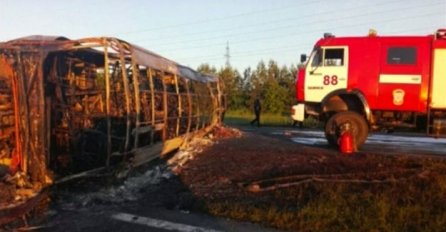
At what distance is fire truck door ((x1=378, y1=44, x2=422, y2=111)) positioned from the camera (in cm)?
1351

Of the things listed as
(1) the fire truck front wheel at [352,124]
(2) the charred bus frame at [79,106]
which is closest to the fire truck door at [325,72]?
(1) the fire truck front wheel at [352,124]

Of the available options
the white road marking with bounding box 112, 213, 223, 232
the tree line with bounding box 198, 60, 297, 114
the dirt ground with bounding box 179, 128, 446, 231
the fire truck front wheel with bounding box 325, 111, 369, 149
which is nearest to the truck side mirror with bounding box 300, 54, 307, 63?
the fire truck front wheel with bounding box 325, 111, 369, 149

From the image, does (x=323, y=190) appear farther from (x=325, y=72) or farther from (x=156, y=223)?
(x=325, y=72)

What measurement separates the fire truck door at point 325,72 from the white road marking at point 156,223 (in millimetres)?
8565

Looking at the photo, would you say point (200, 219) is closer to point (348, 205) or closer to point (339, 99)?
point (348, 205)

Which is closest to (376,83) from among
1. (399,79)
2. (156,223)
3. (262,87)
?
(399,79)

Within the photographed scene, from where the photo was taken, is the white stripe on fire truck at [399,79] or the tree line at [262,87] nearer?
the white stripe on fire truck at [399,79]

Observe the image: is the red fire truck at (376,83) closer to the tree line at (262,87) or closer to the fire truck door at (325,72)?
the fire truck door at (325,72)

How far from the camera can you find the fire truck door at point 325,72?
553 inches

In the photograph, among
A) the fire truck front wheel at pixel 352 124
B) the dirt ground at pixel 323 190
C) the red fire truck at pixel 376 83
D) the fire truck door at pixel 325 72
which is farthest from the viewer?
the fire truck door at pixel 325 72

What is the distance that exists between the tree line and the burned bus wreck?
127 feet

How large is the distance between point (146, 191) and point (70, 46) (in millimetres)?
2915

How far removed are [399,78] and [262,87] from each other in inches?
1634

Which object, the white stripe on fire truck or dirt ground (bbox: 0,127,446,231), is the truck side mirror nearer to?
the white stripe on fire truck
